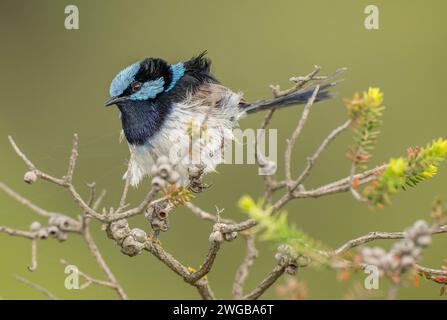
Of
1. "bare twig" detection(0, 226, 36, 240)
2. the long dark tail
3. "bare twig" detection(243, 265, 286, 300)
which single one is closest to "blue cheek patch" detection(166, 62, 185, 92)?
the long dark tail

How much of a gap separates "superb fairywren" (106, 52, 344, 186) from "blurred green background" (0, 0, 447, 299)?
442 millimetres

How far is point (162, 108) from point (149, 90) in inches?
4.1

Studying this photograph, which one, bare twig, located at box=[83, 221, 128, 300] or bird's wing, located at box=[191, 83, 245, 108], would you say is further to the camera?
bird's wing, located at box=[191, 83, 245, 108]

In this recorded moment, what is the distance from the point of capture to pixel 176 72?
3744mm

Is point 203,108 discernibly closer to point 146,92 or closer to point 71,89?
point 146,92

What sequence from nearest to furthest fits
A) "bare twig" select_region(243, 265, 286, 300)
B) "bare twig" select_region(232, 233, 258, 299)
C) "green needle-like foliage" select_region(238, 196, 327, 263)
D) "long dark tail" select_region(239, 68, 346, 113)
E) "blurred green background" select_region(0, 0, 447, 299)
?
"green needle-like foliage" select_region(238, 196, 327, 263) < "bare twig" select_region(243, 265, 286, 300) < "bare twig" select_region(232, 233, 258, 299) < "long dark tail" select_region(239, 68, 346, 113) < "blurred green background" select_region(0, 0, 447, 299)

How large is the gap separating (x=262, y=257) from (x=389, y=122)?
4.16 ft

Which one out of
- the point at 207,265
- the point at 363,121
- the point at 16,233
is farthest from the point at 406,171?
the point at 16,233

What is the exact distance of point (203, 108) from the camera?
11.7 ft

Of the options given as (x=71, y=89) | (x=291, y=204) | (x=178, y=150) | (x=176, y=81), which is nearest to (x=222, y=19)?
(x=71, y=89)

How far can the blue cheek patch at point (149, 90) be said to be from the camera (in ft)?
11.6

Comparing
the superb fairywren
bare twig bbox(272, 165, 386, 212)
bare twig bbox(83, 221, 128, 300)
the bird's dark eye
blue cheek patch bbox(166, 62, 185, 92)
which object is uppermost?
blue cheek patch bbox(166, 62, 185, 92)

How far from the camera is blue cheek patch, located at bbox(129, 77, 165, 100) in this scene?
3.53 metres

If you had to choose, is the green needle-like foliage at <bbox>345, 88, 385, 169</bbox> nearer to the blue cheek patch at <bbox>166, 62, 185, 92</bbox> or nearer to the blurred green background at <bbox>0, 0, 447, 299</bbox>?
the blue cheek patch at <bbox>166, 62, 185, 92</bbox>
